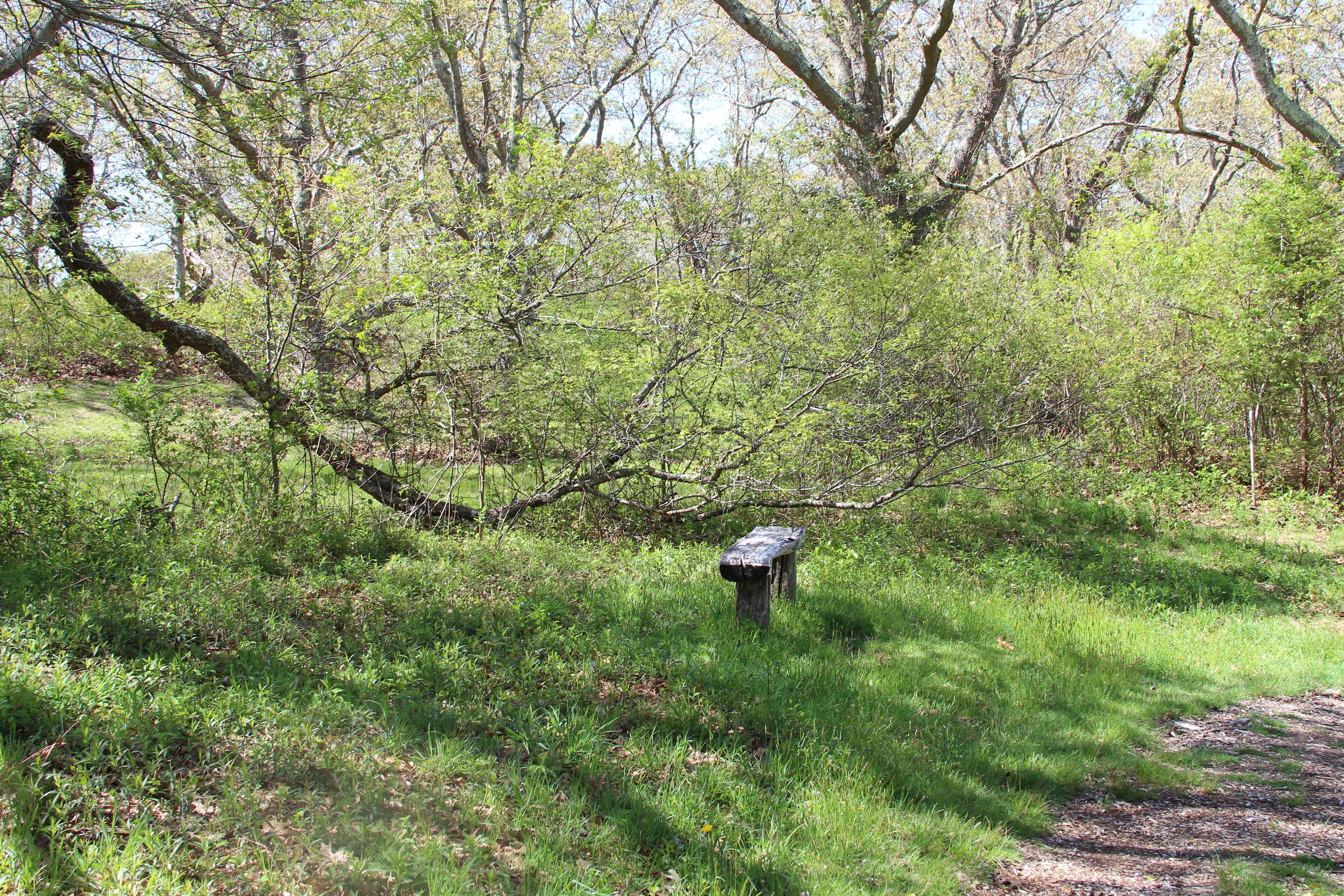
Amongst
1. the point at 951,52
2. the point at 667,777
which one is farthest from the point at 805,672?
the point at 951,52

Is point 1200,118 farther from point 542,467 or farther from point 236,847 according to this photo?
point 236,847

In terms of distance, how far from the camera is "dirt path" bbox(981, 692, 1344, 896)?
127 inches

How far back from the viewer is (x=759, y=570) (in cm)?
521

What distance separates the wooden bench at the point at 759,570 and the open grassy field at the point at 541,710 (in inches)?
6.1

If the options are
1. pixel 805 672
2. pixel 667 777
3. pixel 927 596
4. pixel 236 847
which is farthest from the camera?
pixel 927 596

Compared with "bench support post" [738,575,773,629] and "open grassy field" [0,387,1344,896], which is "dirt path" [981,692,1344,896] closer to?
"open grassy field" [0,387,1344,896]

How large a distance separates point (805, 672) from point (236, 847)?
310 cm

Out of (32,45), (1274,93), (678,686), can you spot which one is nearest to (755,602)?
(678,686)

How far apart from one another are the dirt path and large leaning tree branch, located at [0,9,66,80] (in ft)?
24.6

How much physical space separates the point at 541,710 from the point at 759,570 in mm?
1797

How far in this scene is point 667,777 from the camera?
11.8 feet

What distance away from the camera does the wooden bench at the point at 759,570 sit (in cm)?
522

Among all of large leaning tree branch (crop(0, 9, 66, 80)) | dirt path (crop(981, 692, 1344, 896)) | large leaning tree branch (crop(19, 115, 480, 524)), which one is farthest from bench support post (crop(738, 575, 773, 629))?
large leaning tree branch (crop(0, 9, 66, 80))

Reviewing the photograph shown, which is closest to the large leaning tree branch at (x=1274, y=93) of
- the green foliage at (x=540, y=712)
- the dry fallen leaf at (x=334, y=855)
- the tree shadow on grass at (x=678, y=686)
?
the green foliage at (x=540, y=712)
